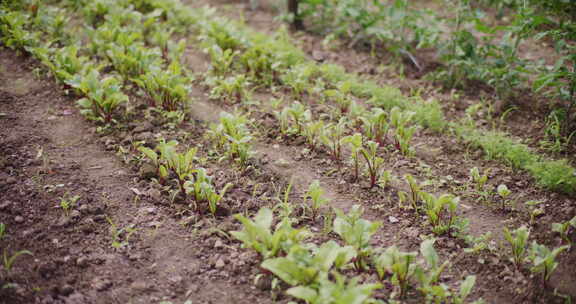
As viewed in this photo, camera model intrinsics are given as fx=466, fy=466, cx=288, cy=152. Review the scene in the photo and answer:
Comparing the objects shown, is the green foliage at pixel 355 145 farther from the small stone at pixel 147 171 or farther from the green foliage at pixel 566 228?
the small stone at pixel 147 171

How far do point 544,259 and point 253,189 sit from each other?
2162 mm

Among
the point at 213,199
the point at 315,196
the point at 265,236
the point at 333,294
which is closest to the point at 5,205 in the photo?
the point at 213,199

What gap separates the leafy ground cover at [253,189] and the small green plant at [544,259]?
0.06ft

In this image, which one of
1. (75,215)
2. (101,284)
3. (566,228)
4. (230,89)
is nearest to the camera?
(101,284)

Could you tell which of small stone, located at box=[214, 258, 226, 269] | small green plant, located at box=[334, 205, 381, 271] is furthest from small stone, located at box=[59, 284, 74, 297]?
small green plant, located at box=[334, 205, 381, 271]

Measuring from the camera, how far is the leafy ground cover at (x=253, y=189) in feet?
9.93

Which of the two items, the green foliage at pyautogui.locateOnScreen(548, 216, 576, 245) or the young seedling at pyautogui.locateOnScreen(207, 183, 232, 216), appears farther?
the young seedling at pyautogui.locateOnScreen(207, 183, 232, 216)

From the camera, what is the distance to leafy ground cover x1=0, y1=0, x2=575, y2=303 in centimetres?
303

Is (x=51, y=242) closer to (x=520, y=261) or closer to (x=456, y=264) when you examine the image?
(x=456, y=264)

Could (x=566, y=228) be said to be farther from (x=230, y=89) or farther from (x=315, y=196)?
(x=230, y=89)

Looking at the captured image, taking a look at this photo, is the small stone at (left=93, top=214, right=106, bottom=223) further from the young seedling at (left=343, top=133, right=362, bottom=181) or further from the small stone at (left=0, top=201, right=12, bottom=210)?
the young seedling at (left=343, top=133, right=362, bottom=181)

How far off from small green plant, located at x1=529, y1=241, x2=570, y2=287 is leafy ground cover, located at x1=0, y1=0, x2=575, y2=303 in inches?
0.7

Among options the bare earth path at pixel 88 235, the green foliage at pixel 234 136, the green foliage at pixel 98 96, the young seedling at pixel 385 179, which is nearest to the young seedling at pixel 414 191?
the young seedling at pixel 385 179

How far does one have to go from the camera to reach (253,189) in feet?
12.8
